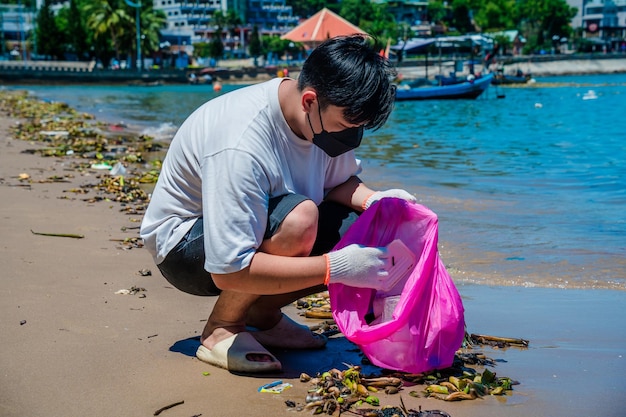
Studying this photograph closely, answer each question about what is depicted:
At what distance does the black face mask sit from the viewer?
245 cm

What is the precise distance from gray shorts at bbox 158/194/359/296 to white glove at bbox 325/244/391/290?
0.70 ft

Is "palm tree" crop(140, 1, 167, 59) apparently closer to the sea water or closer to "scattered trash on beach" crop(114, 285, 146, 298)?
the sea water

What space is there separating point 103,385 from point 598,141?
14.9 meters

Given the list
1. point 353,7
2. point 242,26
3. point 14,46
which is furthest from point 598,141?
point 353,7

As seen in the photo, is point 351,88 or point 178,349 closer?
point 351,88

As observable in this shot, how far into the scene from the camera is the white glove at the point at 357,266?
2.42m

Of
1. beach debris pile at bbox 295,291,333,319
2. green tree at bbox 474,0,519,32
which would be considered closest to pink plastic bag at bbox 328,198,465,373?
beach debris pile at bbox 295,291,333,319

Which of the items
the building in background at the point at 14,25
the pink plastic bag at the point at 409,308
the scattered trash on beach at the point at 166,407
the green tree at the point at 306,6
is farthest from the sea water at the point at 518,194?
the green tree at the point at 306,6

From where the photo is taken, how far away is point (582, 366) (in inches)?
105

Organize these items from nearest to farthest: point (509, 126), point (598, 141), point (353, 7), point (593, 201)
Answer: point (593, 201)
point (598, 141)
point (509, 126)
point (353, 7)

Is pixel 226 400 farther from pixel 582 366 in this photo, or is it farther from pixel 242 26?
pixel 242 26

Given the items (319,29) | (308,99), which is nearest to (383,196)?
(308,99)

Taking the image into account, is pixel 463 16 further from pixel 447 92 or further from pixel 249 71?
pixel 447 92

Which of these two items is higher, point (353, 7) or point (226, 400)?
point (353, 7)
